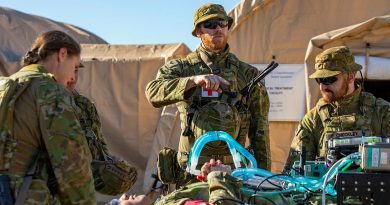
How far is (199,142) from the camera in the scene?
3.81m

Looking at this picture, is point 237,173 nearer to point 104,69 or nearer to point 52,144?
point 52,144

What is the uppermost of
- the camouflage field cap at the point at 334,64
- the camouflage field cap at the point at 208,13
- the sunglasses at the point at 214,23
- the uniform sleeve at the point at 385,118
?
the camouflage field cap at the point at 208,13

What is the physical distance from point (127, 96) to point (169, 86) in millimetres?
4876

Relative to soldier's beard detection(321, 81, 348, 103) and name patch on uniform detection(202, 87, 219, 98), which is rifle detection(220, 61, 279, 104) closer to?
name patch on uniform detection(202, 87, 219, 98)

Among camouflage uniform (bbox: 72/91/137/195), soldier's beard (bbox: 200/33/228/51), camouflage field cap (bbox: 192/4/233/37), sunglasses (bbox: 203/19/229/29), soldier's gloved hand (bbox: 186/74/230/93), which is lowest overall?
camouflage uniform (bbox: 72/91/137/195)

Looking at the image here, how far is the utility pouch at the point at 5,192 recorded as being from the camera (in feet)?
9.55

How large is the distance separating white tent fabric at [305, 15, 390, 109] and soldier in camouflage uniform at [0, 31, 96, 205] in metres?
4.31

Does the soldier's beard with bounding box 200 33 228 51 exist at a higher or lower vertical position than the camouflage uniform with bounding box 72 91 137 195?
higher

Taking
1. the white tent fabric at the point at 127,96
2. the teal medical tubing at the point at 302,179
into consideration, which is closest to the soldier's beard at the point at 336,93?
the teal medical tubing at the point at 302,179

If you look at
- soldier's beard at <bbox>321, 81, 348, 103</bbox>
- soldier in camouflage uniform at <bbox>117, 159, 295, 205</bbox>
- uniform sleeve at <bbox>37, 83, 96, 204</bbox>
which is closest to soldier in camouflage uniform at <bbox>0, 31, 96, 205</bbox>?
uniform sleeve at <bbox>37, 83, 96, 204</bbox>

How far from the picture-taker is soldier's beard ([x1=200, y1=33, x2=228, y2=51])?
14.6ft

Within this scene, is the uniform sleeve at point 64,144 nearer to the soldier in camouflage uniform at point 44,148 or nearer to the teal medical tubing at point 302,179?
the soldier in camouflage uniform at point 44,148

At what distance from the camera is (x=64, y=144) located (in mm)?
2955

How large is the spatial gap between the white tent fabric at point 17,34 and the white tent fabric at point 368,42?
4626mm
